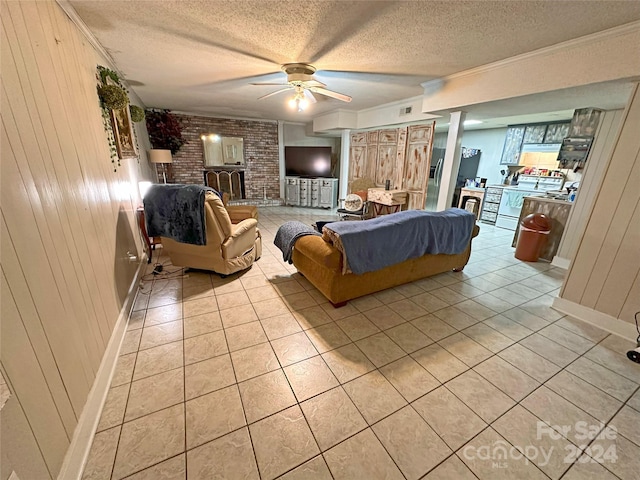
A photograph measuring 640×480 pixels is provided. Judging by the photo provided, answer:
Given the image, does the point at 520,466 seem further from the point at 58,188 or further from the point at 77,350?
the point at 58,188

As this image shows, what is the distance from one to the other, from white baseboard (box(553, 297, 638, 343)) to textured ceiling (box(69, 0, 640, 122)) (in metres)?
2.26

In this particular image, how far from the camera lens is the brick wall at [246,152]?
6.26m

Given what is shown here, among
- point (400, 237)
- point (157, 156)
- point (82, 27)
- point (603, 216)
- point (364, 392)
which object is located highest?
point (82, 27)

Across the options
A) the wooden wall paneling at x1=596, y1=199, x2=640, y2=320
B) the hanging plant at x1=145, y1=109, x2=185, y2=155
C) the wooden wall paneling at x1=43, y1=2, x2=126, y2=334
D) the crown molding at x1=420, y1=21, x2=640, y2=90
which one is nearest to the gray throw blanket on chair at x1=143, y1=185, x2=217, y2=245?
the wooden wall paneling at x1=43, y1=2, x2=126, y2=334

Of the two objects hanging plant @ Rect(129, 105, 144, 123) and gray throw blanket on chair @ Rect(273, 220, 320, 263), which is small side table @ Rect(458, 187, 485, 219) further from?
hanging plant @ Rect(129, 105, 144, 123)

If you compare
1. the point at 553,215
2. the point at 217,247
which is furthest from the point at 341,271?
the point at 553,215

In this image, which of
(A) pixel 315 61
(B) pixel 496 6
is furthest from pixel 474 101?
(A) pixel 315 61

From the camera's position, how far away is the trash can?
11.7ft

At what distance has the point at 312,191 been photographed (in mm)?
7113

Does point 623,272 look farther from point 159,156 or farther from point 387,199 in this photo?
point 159,156

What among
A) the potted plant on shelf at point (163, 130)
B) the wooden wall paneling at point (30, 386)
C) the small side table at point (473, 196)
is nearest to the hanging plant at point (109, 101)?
the wooden wall paneling at point (30, 386)

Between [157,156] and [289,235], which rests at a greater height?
[157,156]

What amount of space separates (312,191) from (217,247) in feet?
15.4

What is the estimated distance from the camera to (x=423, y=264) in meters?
2.80
